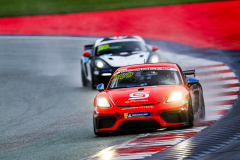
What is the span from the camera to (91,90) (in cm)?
1408

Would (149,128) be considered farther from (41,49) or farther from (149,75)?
(41,49)

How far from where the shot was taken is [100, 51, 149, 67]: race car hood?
13.1 meters

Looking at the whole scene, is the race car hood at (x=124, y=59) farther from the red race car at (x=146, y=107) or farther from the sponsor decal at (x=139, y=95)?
the sponsor decal at (x=139, y=95)

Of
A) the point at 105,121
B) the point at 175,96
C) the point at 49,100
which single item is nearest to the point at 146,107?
the point at 175,96

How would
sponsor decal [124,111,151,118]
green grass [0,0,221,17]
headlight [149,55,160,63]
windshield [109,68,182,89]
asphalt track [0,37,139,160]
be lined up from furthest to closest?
green grass [0,0,221,17] < headlight [149,55,160,63] < windshield [109,68,182,89] < sponsor decal [124,111,151,118] < asphalt track [0,37,139,160]

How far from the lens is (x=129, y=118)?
7.31 m

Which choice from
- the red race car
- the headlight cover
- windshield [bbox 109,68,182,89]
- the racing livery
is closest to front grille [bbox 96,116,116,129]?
the red race car

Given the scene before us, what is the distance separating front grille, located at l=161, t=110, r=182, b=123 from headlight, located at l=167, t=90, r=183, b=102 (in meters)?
0.21

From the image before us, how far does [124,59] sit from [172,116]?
6.05m

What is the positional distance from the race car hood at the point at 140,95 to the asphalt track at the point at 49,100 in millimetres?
508

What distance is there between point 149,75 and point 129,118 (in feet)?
4.41

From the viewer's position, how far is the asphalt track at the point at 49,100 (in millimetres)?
7070

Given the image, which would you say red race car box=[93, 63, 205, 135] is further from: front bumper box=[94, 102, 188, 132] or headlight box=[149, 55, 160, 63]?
headlight box=[149, 55, 160, 63]

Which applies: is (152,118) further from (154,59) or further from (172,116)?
(154,59)
